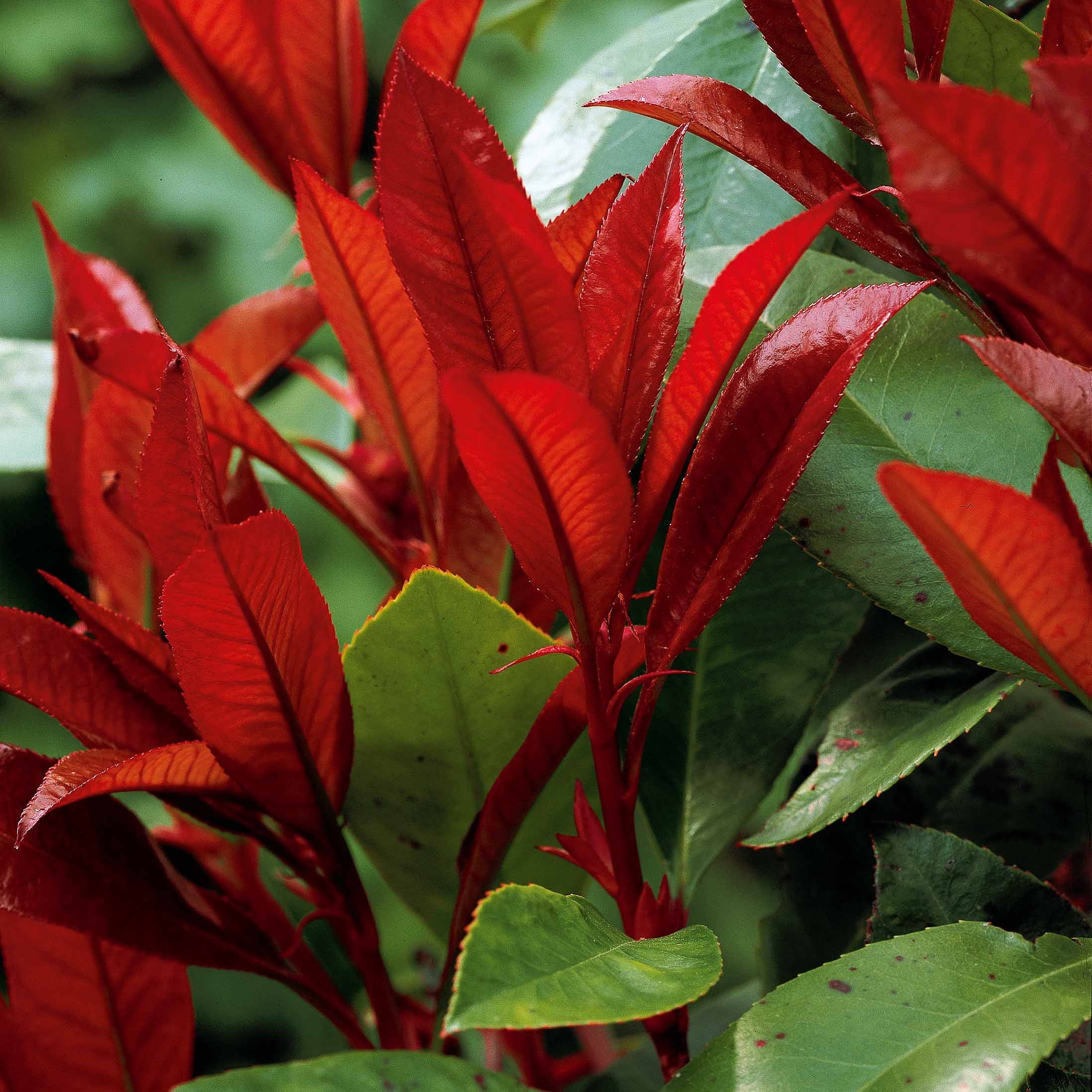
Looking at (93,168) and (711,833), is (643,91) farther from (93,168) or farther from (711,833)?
(93,168)

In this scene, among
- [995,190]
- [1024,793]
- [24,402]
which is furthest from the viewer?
[24,402]

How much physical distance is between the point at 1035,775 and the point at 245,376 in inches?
15.9

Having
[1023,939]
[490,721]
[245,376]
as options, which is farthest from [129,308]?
[1023,939]

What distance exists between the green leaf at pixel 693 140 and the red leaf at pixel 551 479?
22cm

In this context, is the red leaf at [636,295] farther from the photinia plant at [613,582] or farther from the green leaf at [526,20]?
the green leaf at [526,20]

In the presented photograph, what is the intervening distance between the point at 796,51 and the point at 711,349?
0.12 metres

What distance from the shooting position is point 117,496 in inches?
16.0

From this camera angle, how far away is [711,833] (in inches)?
17.5

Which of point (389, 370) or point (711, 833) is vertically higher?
point (389, 370)

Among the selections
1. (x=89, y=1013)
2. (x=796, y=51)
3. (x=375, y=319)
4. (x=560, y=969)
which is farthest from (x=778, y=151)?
(x=89, y=1013)

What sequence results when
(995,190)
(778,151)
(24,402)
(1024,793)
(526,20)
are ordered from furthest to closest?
(526,20) < (24,402) < (1024,793) < (778,151) < (995,190)

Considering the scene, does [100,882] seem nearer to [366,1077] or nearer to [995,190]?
[366,1077]

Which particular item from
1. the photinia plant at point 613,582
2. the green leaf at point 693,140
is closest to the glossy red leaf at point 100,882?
the photinia plant at point 613,582

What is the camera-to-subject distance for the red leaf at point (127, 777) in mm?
302
